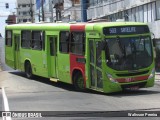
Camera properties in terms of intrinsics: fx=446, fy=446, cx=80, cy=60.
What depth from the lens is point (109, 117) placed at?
11.3 meters

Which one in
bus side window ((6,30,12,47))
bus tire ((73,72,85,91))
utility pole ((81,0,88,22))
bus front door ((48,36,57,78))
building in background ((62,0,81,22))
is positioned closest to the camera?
bus tire ((73,72,85,91))

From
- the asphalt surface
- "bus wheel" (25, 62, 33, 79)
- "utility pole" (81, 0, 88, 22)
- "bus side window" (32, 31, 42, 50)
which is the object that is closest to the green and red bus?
the asphalt surface

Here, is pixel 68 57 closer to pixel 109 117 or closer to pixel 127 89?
pixel 127 89

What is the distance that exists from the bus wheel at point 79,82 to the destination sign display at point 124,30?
251 centimetres

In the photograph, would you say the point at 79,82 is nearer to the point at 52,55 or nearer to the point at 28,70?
the point at 52,55

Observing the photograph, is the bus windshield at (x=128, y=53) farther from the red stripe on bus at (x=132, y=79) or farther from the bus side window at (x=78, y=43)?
the bus side window at (x=78, y=43)

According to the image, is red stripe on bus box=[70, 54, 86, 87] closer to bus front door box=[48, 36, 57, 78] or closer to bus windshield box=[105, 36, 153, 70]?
bus windshield box=[105, 36, 153, 70]

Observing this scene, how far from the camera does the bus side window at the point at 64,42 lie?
62.3ft

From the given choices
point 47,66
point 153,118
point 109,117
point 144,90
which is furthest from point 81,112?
point 47,66

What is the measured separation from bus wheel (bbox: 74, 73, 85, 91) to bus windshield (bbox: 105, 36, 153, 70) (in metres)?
2.11

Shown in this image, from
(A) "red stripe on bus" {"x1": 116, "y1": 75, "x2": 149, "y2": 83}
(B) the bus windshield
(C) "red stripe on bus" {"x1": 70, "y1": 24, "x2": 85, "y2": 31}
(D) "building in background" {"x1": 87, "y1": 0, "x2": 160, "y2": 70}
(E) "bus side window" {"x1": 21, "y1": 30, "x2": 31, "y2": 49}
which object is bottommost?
(A) "red stripe on bus" {"x1": 116, "y1": 75, "x2": 149, "y2": 83}

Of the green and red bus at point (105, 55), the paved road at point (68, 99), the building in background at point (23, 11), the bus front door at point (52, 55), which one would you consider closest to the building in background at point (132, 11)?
the bus front door at point (52, 55)

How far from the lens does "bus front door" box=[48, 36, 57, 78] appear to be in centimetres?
2037

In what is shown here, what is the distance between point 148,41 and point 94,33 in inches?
84.2
